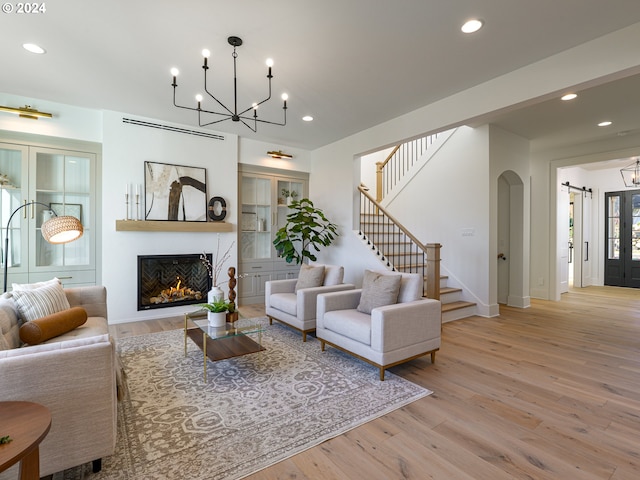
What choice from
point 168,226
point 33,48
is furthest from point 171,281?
point 33,48

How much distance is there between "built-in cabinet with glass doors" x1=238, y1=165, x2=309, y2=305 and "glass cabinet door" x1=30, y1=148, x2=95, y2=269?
2256 mm

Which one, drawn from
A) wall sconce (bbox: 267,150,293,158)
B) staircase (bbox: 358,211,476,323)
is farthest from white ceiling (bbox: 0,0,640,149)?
staircase (bbox: 358,211,476,323)

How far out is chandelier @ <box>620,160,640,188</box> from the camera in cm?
721

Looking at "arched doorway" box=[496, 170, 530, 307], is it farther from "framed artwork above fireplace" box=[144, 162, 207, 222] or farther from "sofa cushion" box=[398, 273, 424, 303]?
"framed artwork above fireplace" box=[144, 162, 207, 222]

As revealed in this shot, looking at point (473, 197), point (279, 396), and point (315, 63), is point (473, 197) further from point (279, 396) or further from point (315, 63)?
point (279, 396)

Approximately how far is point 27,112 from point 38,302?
9.72ft

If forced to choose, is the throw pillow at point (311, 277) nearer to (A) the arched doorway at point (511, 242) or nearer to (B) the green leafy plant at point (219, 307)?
(B) the green leafy plant at point (219, 307)

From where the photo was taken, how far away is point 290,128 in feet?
17.4

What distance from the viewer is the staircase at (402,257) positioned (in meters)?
5.02

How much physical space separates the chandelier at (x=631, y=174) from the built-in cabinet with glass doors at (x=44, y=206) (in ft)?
34.5

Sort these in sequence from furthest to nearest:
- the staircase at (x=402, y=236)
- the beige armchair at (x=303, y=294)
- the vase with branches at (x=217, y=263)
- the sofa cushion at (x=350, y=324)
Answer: the vase with branches at (x=217, y=263)
the staircase at (x=402, y=236)
the beige armchair at (x=303, y=294)
the sofa cushion at (x=350, y=324)

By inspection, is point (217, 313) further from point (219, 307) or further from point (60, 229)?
point (60, 229)

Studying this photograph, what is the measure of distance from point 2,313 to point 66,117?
336 cm

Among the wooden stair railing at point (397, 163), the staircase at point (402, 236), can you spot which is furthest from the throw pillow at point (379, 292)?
the wooden stair railing at point (397, 163)
